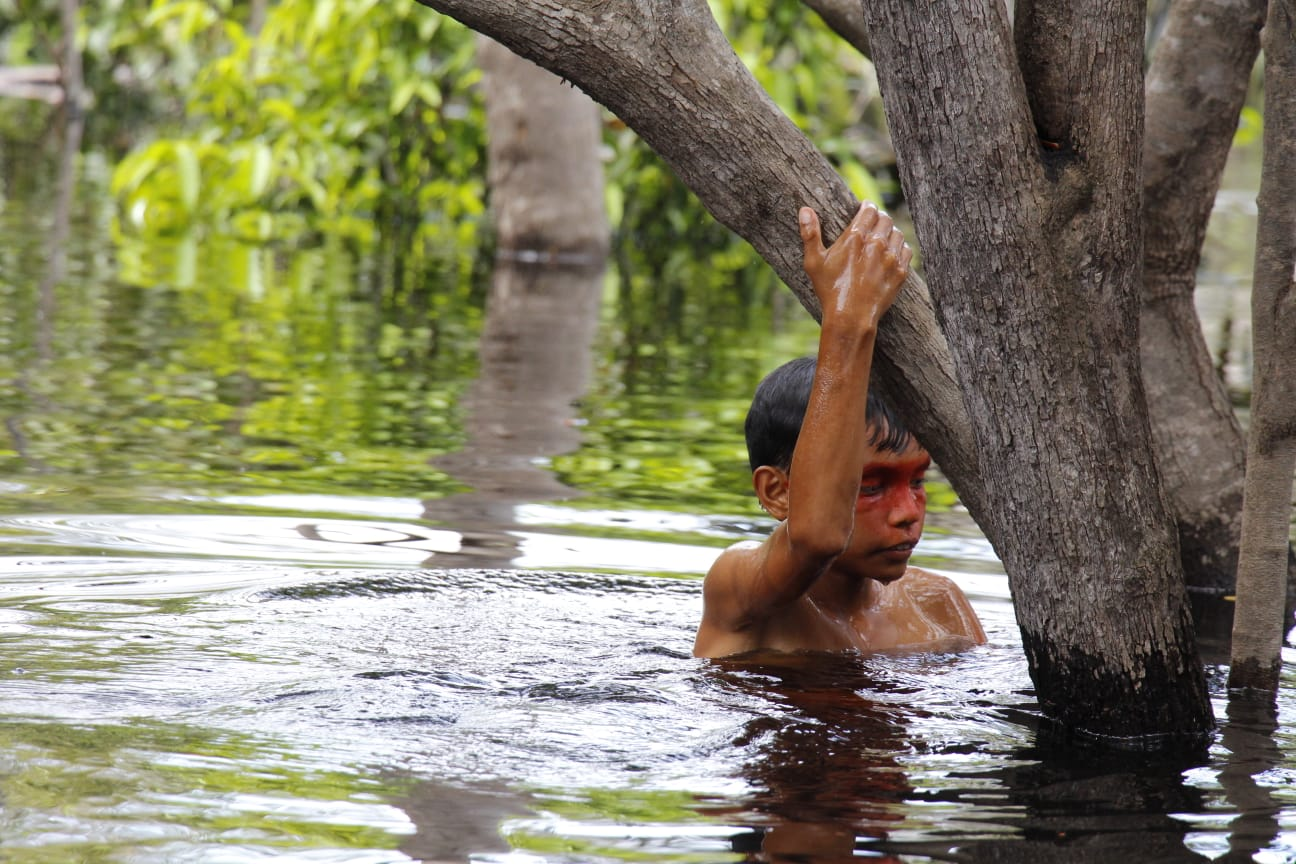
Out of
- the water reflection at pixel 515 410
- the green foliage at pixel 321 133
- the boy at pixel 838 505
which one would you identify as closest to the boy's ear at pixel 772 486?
the boy at pixel 838 505

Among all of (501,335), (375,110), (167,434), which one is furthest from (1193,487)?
(375,110)

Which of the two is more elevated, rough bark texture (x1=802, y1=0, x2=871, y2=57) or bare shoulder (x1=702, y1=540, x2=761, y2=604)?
rough bark texture (x1=802, y1=0, x2=871, y2=57)

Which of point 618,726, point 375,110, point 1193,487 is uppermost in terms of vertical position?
point 375,110

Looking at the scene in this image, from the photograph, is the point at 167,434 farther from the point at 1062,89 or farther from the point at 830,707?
the point at 1062,89

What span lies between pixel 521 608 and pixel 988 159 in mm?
2137

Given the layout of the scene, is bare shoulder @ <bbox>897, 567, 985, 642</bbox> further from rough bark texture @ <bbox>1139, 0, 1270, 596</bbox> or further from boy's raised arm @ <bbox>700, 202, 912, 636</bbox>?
rough bark texture @ <bbox>1139, 0, 1270, 596</bbox>

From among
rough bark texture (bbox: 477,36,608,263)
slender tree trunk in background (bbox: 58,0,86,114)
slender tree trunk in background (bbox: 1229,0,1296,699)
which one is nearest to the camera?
slender tree trunk in background (bbox: 1229,0,1296,699)

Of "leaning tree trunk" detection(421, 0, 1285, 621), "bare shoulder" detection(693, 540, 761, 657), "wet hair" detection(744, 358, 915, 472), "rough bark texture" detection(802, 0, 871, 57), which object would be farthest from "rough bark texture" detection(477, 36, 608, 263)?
→ "leaning tree trunk" detection(421, 0, 1285, 621)

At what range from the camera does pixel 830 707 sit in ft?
12.7

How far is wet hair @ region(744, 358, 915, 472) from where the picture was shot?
4086mm

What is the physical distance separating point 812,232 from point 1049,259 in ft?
1.51

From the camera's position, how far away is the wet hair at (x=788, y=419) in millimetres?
4086

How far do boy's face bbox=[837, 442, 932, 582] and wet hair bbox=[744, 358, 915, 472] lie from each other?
0.12 feet

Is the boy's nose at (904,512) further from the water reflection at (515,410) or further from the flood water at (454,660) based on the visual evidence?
the water reflection at (515,410)
